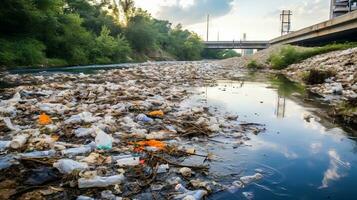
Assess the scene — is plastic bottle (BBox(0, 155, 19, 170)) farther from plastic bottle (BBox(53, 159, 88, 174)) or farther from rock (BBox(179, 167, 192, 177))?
rock (BBox(179, 167, 192, 177))

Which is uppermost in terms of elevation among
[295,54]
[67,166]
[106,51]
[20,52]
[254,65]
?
[106,51]

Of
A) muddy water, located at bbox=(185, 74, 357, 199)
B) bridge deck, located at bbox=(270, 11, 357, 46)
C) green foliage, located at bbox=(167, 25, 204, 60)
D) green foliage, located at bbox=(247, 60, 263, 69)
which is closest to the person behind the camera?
muddy water, located at bbox=(185, 74, 357, 199)

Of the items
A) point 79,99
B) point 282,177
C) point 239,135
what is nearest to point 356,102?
point 239,135

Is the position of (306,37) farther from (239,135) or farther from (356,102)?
(239,135)

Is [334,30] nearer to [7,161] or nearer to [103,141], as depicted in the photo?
[103,141]

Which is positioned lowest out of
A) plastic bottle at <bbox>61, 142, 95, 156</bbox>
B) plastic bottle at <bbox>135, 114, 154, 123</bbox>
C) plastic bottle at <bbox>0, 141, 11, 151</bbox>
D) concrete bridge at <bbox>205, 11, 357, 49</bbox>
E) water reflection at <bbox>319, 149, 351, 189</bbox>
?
water reflection at <bbox>319, 149, 351, 189</bbox>

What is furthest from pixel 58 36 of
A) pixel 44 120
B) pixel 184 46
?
pixel 184 46

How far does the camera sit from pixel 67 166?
9.71 ft

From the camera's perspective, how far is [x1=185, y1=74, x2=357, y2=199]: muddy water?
9.12 feet

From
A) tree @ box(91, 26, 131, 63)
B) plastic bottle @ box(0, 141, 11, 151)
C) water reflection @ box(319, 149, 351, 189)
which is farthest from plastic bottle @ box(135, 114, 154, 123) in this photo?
tree @ box(91, 26, 131, 63)

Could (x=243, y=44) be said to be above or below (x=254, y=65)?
above

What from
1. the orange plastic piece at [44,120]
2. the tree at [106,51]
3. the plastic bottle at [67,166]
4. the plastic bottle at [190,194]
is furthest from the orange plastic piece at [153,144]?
the tree at [106,51]

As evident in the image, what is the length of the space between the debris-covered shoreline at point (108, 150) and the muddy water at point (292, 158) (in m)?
0.17

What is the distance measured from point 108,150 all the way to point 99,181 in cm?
94
